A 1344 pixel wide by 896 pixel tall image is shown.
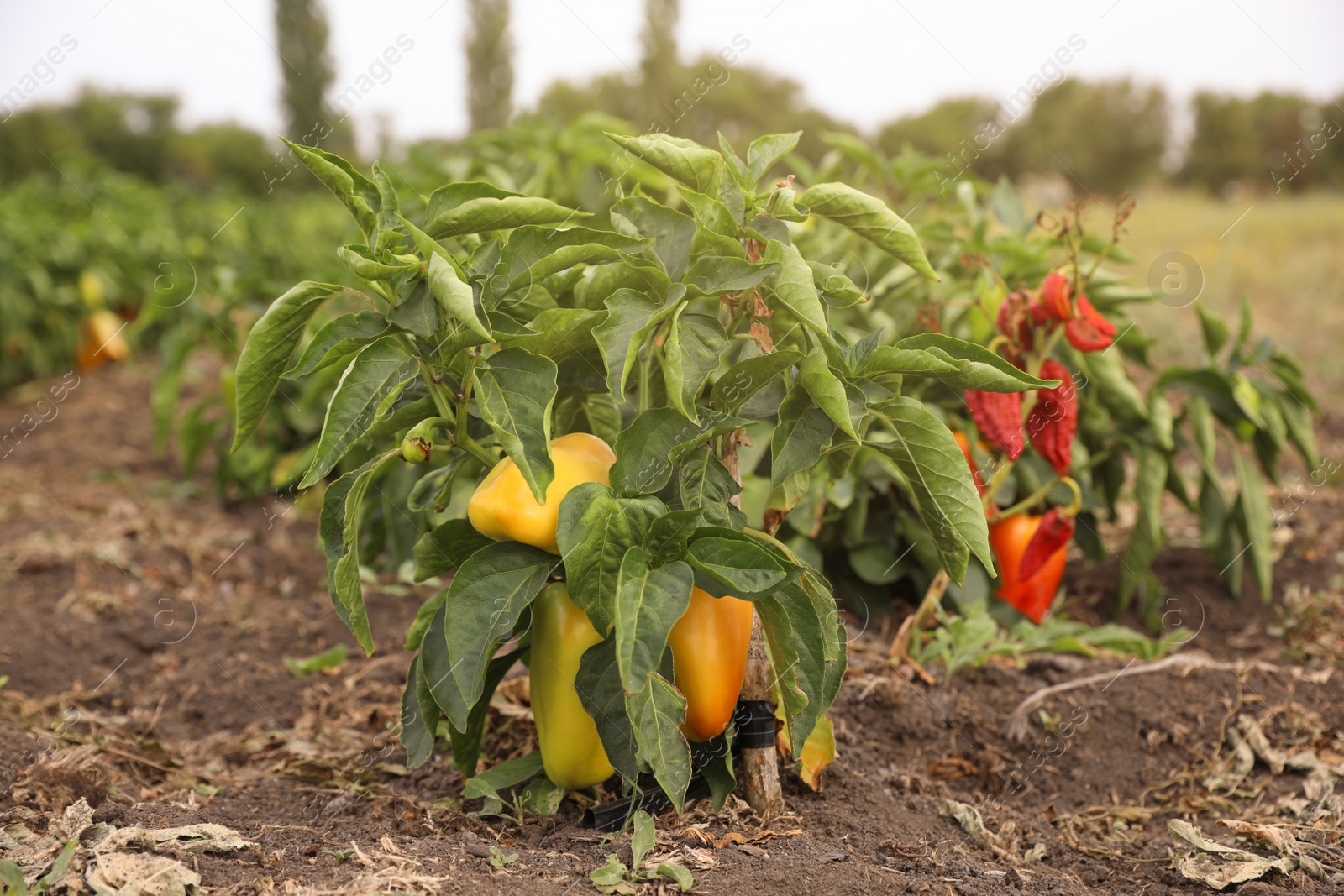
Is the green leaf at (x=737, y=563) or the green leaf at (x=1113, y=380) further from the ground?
the green leaf at (x=1113, y=380)

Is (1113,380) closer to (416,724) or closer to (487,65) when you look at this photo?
(416,724)

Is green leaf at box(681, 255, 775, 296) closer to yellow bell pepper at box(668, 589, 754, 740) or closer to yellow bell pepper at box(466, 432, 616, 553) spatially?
yellow bell pepper at box(466, 432, 616, 553)

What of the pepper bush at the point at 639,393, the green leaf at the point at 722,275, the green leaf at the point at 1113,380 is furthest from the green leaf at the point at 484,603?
the green leaf at the point at 1113,380

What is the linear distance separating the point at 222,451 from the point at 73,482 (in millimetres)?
1084

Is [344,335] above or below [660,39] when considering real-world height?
below

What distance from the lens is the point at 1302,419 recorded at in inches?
105

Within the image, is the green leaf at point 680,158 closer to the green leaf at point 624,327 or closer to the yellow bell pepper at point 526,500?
the green leaf at point 624,327

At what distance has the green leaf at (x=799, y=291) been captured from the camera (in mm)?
1282

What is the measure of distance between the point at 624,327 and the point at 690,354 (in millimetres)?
95

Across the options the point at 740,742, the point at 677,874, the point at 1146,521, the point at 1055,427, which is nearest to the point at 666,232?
the point at 740,742

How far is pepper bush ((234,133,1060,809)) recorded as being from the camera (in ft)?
4.20

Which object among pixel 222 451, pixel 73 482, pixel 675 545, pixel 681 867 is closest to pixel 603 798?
pixel 681 867

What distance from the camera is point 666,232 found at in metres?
1.44

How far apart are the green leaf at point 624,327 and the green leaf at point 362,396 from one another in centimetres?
25
